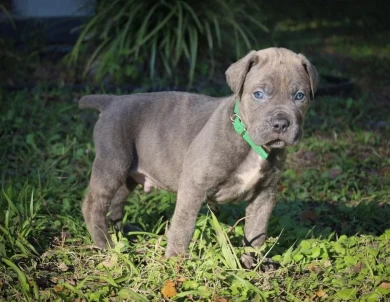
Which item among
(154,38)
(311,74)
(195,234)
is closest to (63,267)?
(195,234)

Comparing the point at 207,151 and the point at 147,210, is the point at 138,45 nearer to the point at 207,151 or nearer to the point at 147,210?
the point at 147,210

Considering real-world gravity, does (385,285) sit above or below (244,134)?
below

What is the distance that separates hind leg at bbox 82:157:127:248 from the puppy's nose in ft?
4.48

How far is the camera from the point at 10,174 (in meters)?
6.54

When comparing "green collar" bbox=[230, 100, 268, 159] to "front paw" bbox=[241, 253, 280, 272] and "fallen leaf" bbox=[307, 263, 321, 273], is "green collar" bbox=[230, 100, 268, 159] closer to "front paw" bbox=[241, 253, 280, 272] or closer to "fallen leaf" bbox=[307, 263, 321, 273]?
"front paw" bbox=[241, 253, 280, 272]

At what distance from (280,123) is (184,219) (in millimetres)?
984

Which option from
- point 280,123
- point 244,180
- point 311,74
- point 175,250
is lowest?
point 175,250

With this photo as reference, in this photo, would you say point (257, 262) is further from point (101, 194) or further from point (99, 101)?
point (99, 101)

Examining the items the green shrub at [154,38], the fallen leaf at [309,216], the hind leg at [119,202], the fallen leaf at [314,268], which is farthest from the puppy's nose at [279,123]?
the green shrub at [154,38]

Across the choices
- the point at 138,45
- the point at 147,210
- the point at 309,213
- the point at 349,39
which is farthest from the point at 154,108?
the point at 349,39

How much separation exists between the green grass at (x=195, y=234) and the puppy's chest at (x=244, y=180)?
0.82ft

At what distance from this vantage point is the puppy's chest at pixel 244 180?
4.61m

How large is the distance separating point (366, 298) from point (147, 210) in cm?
A: 227

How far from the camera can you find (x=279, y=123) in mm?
4258
